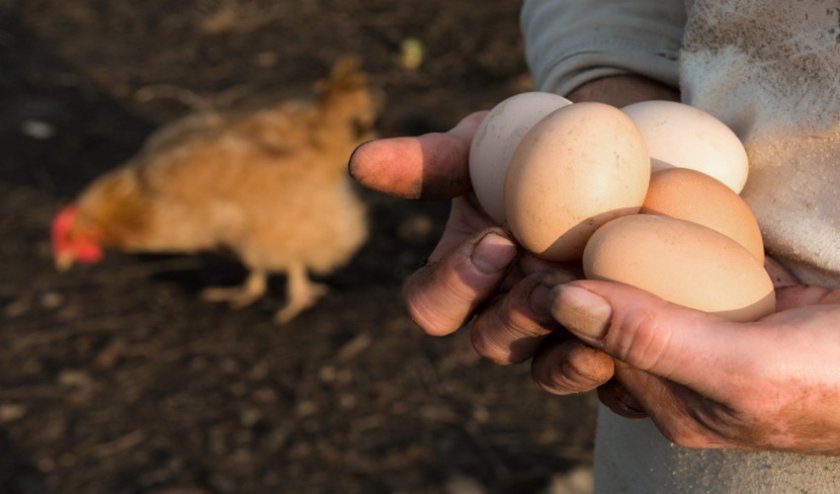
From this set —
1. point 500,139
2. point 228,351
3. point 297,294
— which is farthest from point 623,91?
point 297,294

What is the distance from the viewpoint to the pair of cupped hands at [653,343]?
111 centimetres

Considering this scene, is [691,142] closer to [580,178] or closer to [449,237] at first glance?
[580,178]

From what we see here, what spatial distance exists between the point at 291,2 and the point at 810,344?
5782 mm

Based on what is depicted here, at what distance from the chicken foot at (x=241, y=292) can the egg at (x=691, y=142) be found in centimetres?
297

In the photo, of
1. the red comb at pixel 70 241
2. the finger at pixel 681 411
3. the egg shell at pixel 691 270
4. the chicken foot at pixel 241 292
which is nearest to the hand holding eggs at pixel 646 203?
the egg shell at pixel 691 270

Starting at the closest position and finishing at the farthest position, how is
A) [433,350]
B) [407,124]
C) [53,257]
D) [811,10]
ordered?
1. [811,10]
2. [433,350]
3. [53,257]
4. [407,124]

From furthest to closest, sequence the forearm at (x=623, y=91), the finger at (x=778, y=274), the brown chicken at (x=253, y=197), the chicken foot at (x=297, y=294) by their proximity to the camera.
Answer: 1. the chicken foot at (x=297, y=294)
2. the brown chicken at (x=253, y=197)
3. the forearm at (x=623, y=91)
4. the finger at (x=778, y=274)

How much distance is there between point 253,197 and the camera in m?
4.00

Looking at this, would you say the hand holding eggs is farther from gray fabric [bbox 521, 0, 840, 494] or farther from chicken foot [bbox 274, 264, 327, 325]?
chicken foot [bbox 274, 264, 327, 325]

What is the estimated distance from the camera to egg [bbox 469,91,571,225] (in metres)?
1.50

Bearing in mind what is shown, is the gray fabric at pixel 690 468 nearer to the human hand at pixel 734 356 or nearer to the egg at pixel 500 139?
the human hand at pixel 734 356

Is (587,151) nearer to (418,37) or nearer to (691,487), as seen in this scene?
(691,487)

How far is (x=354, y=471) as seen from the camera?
3221 millimetres

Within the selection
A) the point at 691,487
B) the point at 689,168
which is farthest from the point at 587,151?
the point at 691,487
